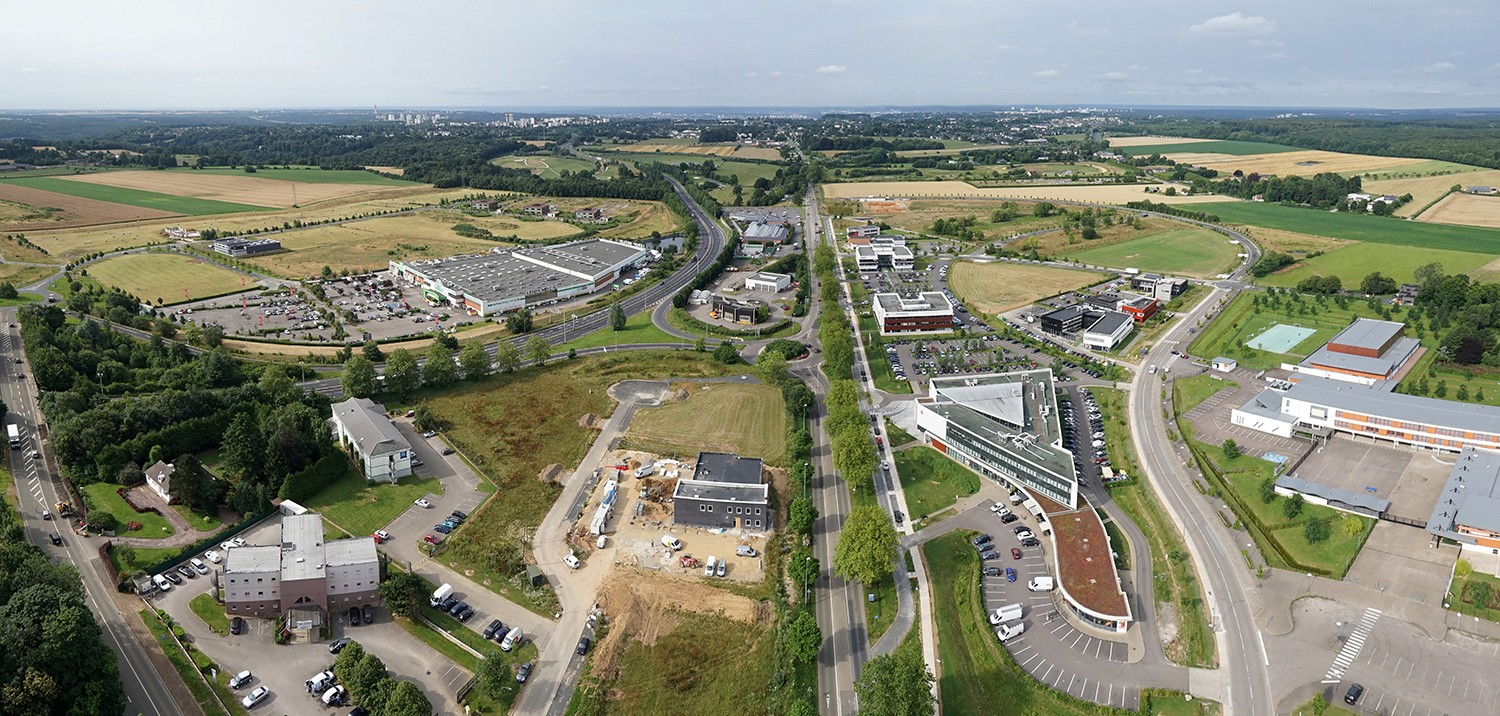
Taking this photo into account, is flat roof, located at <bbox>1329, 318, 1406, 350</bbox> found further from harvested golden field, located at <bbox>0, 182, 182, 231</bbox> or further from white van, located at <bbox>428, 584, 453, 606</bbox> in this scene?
harvested golden field, located at <bbox>0, 182, 182, 231</bbox>

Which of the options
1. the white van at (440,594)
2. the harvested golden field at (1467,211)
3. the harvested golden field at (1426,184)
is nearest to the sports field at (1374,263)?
the harvested golden field at (1467,211)

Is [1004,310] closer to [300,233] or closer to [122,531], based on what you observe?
[122,531]

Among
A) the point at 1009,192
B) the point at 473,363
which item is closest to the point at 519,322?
the point at 473,363

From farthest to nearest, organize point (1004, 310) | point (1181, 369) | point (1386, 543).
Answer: point (1004, 310)
point (1181, 369)
point (1386, 543)

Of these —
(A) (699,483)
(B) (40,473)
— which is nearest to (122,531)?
(B) (40,473)

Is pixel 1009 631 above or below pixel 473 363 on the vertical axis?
below

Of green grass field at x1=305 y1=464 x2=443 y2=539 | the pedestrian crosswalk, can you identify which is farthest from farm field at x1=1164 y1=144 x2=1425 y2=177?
green grass field at x1=305 y1=464 x2=443 y2=539

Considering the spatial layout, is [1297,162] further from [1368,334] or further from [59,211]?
[59,211]
